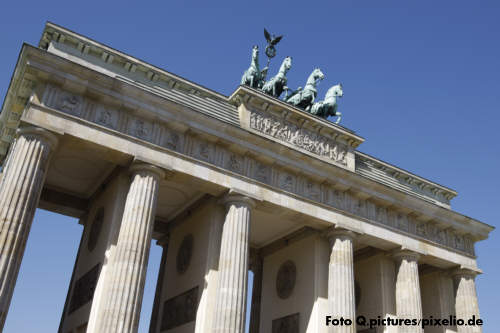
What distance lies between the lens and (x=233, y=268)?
21.4 meters

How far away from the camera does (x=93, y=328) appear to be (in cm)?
1869

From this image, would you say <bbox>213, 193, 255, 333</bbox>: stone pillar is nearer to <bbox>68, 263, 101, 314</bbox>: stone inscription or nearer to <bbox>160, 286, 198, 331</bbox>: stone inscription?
<bbox>160, 286, 198, 331</bbox>: stone inscription

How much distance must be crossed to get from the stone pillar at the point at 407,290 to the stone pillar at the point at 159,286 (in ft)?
40.1

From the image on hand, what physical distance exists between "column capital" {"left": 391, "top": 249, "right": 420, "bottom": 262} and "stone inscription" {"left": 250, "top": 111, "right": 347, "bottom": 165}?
5622mm

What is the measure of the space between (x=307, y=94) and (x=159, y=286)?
12971 mm

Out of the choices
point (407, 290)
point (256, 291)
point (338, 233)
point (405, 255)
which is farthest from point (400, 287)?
point (256, 291)

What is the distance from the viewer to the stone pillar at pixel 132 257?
18328 mm

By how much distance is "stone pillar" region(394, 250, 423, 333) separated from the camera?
26.5 metres

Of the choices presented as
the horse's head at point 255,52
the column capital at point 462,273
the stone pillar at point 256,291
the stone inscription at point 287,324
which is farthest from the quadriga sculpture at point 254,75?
the column capital at point 462,273

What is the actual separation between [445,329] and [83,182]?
21.1 m

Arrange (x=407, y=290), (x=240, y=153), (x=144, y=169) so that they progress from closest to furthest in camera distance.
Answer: (x=144, y=169) → (x=240, y=153) → (x=407, y=290)

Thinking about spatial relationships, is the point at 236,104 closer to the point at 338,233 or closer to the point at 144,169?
the point at 144,169

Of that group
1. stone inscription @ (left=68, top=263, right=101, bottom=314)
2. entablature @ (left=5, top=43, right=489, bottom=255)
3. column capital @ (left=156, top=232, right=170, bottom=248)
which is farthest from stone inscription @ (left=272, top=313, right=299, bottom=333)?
stone inscription @ (left=68, top=263, right=101, bottom=314)

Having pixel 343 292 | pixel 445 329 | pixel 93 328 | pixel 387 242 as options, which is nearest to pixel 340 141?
pixel 387 242
